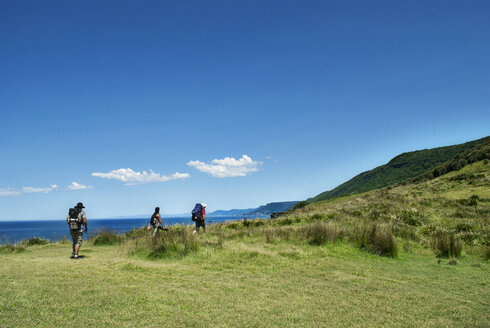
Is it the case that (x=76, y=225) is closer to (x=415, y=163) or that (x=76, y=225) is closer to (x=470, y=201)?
(x=470, y=201)

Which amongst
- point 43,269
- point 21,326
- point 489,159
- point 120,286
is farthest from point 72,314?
point 489,159

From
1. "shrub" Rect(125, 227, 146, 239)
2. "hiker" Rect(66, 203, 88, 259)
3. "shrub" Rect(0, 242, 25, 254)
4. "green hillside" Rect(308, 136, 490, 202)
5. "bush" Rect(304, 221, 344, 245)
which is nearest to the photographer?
"hiker" Rect(66, 203, 88, 259)

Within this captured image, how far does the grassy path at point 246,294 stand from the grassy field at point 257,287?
0.07 ft

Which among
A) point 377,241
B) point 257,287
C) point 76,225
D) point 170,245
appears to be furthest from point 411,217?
point 76,225

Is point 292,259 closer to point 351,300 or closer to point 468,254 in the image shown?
point 351,300

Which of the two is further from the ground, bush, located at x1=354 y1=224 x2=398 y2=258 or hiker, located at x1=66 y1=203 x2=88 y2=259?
hiker, located at x1=66 y1=203 x2=88 y2=259

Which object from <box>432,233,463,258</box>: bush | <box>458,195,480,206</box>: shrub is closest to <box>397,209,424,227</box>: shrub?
<box>458,195,480,206</box>: shrub

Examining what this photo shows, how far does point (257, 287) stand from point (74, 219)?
8.30 meters

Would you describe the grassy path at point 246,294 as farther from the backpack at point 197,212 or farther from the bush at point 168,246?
the backpack at point 197,212

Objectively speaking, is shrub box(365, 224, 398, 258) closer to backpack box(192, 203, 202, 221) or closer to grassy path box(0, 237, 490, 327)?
grassy path box(0, 237, 490, 327)

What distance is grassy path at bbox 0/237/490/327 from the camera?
5.35 meters

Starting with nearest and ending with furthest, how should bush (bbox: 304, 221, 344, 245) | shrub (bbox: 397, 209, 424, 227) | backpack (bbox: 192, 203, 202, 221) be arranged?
bush (bbox: 304, 221, 344, 245)
backpack (bbox: 192, 203, 202, 221)
shrub (bbox: 397, 209, 424, 227)

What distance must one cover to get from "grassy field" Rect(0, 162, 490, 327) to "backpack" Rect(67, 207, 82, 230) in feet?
6.62

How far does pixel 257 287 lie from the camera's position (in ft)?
24.3
